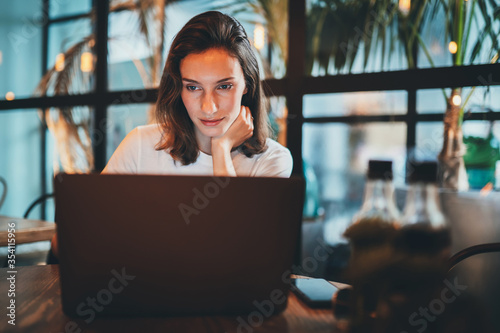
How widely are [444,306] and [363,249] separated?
128 millimetres

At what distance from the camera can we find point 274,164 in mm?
1609

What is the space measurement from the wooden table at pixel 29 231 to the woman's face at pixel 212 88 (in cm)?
80

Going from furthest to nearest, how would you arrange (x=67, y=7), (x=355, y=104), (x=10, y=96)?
(x=10, y=96) < (x=67, y=7) < (x=355, y=104)

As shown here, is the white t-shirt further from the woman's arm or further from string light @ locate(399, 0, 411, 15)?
string light @ locate(399, 0, 411, 15)

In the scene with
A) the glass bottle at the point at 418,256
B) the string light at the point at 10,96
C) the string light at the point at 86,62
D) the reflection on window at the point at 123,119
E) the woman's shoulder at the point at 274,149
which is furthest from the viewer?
the string light at the point at 10,96

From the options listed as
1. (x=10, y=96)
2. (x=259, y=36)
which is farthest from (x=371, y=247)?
(x=10, y=96)

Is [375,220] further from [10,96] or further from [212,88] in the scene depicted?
[10,96]

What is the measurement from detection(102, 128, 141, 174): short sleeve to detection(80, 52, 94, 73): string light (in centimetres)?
191

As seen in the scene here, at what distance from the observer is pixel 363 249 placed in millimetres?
599

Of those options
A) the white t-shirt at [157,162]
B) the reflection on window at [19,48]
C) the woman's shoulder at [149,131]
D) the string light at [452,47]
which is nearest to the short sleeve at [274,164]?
Answer: the white t-shirt at [157,162]

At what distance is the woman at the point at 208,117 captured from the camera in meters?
1.50

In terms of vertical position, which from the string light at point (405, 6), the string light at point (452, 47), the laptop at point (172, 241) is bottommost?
the laptop at point (172, 241)

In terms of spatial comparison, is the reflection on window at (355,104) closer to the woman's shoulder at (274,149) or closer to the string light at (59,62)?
the woman's shoulder at (274,149)

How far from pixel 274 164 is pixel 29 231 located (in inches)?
42.7
